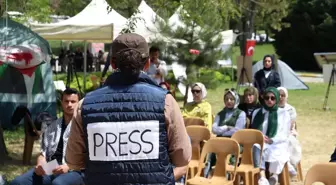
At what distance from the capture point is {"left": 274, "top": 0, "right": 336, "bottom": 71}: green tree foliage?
40125 millimetres

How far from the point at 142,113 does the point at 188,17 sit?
7.61 m

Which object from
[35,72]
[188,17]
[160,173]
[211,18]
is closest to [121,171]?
[160,173]

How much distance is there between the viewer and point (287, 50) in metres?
42.3

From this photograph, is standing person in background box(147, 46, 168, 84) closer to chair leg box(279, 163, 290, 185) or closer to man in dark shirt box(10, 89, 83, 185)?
chair leg box(279, 163, 290, 185)

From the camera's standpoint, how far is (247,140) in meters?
7.52

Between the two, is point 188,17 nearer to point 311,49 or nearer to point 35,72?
point 35,72

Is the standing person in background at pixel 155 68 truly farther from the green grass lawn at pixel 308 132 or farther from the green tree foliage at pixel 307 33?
the green tree foliage at pixel 307 33

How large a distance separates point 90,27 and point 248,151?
7958 mm

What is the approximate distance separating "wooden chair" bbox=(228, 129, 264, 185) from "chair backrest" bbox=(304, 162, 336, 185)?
2247 millimetres

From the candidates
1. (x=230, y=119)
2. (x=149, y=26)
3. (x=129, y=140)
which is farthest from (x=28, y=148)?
(x=149, y=26)

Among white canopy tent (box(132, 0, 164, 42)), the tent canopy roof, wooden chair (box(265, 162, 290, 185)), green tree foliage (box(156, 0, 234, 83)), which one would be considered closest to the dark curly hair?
wooden chair (box(265, 162, 290, 185))

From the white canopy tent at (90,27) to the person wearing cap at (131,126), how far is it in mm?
11263

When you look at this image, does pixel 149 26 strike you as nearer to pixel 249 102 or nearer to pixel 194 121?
Result: pixel 249 102

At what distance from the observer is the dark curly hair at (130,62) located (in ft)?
10.5
